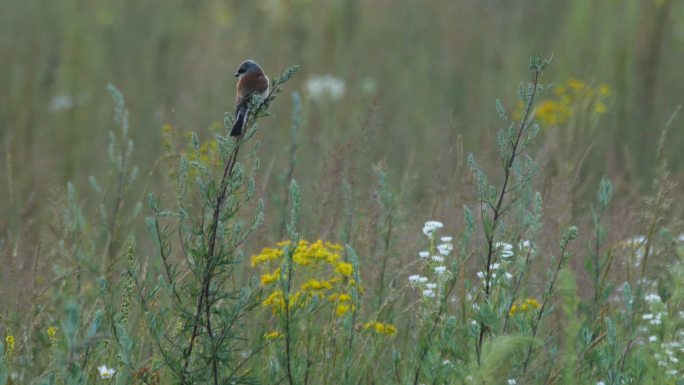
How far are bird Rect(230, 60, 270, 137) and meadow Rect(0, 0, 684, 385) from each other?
70 mm

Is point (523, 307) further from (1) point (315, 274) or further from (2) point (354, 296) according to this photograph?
(1) point (315, 274)

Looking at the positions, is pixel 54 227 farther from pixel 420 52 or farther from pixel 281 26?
pixel 420 52

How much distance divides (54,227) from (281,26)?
11.9 feet

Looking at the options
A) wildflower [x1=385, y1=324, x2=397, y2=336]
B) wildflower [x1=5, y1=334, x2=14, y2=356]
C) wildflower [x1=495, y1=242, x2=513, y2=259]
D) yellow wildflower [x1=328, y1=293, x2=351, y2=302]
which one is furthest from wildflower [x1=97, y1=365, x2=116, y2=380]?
wildflower [x1=495, y1=242, x2=513, y2=259]

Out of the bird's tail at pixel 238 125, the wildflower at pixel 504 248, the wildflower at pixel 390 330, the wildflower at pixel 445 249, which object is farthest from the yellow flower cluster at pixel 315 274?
the bird's tail at pixel 238 125

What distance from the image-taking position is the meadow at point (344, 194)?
2732 millimetres

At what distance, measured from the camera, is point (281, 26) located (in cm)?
743

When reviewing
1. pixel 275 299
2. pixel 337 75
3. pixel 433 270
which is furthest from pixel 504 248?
pixel 337 75

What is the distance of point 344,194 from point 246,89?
1358 millimetres

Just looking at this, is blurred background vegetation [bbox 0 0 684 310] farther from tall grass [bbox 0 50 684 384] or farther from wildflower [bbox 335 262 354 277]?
wildflower [bbox 335 262 354 277]

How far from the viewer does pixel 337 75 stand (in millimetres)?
7316

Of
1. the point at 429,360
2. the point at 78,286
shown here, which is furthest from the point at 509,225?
the point at 78,286

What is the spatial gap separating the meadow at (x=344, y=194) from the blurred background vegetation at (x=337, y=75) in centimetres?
2

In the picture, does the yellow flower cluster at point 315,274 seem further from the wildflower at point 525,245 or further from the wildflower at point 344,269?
the wildflower at point 525,245
